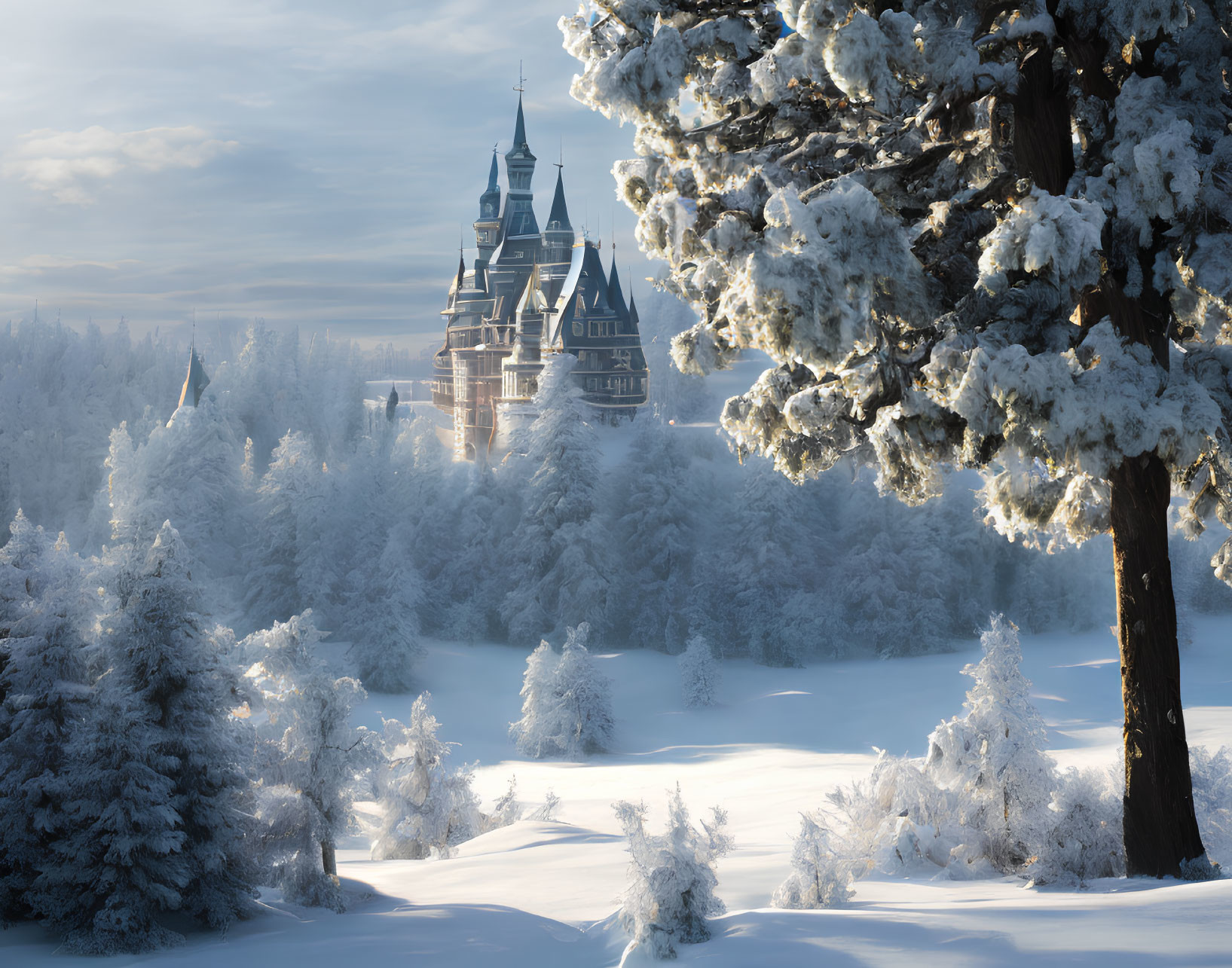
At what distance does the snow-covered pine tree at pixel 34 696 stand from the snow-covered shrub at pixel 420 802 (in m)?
7.04

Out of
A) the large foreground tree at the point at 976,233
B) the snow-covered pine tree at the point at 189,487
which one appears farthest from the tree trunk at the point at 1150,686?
the snow-covered pine tree at the point at 189,487

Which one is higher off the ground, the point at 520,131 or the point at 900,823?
the point at 520,131

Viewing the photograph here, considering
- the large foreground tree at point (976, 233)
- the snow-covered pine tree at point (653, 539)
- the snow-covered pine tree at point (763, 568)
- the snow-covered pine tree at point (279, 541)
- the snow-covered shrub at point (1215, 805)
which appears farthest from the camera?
the snow-covered pine tree at point (653, 539)

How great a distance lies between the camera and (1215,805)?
9680mm

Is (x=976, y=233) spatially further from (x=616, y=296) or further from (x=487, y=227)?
(x=487, y=227)

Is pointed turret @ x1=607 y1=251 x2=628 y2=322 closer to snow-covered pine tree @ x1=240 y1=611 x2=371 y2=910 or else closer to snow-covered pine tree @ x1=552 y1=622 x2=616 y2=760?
snow-covered pine tree @ x1=552 y1=622 x2=616 y2=760

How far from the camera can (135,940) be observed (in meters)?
10.6

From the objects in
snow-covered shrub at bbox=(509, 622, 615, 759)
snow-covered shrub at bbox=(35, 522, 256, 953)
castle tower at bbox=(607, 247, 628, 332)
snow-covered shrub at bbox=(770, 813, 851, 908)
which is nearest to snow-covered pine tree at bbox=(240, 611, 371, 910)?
snow-covered shrub at bbox=(35, 522, 256, 953)

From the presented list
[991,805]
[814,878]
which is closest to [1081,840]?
[991,805]

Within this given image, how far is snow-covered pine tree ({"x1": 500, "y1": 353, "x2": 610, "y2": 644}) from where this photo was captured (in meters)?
43.2

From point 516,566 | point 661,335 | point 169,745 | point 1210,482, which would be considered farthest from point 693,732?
point 661,335

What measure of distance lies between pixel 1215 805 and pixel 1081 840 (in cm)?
213

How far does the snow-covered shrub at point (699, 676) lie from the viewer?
3803 centimetres

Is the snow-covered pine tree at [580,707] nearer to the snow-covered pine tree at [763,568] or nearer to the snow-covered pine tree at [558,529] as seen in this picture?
the snow-covered pine tree at [558,529]
